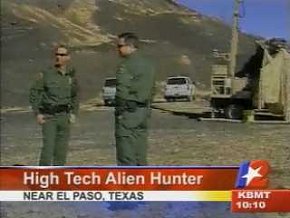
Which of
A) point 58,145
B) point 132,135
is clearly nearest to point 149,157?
point 132,135

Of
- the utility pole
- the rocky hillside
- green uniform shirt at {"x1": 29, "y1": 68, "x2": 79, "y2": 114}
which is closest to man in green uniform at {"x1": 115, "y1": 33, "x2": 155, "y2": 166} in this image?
the rocky hillside

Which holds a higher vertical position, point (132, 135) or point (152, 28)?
point (152, 28)

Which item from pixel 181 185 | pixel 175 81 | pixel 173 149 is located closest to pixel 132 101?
pixel 175 81

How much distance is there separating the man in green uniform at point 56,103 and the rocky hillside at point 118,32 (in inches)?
5.3

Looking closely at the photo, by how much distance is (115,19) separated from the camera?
5.98 meters

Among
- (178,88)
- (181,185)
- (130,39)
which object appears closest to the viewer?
(181,185)

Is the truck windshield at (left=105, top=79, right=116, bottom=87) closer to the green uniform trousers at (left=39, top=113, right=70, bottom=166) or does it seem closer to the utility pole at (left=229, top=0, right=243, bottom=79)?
the green uniform trousers at (left=39, top=113, right=70, bottom=166)

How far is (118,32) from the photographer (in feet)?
19.4

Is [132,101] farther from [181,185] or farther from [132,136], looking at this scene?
[181,185]

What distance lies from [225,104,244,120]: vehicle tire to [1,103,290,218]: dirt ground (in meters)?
0.10

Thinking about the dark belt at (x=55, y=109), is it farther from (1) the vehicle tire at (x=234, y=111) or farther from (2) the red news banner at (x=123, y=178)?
(1) the vehicle tire at (x=234, y=111)

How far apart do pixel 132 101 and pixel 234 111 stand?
33.9 inches

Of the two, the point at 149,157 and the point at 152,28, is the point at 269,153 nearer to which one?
the point at 149,157

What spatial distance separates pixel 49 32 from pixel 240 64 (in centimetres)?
153
